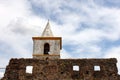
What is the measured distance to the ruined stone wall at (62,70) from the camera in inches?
1064

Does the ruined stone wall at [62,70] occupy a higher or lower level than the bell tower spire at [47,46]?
lower

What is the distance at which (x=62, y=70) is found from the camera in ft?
89.5

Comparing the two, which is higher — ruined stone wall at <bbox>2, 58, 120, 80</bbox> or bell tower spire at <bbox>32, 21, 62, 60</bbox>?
bell tower spire at <bbox>32, 21, 62, 60</bbox>

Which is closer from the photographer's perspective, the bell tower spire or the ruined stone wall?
the ruined stone wall

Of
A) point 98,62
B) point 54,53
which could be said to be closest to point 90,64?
point 98,62

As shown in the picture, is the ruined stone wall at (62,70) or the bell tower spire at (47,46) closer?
the ruined stone wall at (62,70)

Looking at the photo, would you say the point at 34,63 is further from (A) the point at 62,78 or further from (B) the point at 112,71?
(B) the point at 112,71

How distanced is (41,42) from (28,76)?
8.56m

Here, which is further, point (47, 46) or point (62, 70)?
point (47, 46)

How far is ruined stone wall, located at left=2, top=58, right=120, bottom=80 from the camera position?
27.0 m

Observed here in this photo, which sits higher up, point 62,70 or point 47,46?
point 47,46

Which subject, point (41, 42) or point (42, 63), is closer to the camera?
point (42, 63)

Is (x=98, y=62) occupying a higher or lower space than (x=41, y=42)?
lower

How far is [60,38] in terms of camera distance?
1383 inches
